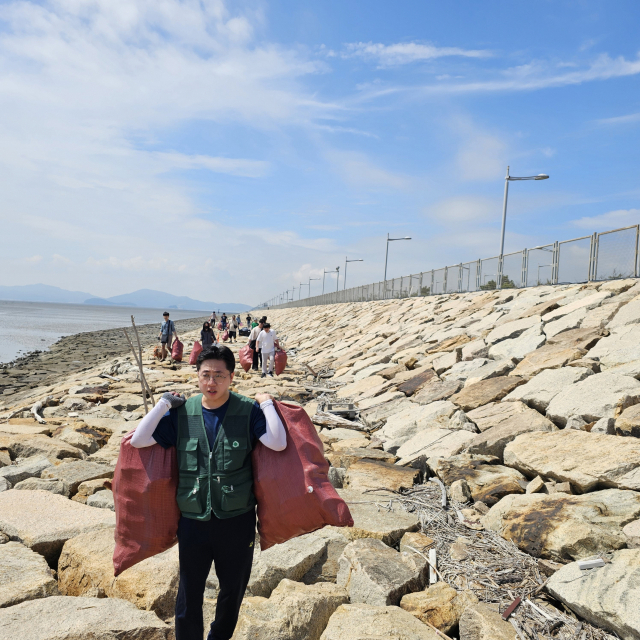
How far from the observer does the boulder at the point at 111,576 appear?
11.0 ft

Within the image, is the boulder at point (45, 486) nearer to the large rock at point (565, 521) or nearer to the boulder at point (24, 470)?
the boulder at point (24, 470)

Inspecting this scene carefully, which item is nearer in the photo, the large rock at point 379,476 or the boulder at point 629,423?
the boulder at point 629,423

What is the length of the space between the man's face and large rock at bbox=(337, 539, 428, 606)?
162 cm

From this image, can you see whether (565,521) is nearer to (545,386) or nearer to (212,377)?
(212,377)

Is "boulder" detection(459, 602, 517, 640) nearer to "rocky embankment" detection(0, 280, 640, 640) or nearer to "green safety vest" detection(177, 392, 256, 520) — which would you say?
"rocky embankment" detection(0, 280, 640, 640)

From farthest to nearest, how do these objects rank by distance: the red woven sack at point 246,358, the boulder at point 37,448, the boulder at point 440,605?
the red woven sack at point 246,358, the boulder at point 37,448, the boulder at point 440,605

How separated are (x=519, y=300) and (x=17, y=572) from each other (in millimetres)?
12132

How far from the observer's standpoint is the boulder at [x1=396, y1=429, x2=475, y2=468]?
5.92 m

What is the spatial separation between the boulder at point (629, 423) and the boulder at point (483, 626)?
Result: 275 centimetres

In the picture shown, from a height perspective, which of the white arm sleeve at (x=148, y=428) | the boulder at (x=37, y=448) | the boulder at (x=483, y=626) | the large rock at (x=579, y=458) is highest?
the white arm sleeve at (x=148, y=428)

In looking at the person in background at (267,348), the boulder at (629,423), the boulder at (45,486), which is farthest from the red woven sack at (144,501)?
the person in background at (267,348)

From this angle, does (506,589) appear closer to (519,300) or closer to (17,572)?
(17,572)

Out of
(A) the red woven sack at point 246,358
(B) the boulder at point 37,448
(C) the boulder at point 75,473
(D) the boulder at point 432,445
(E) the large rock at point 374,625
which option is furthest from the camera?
(A) the red woven sack at point 246,358

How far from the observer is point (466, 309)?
1518cm
